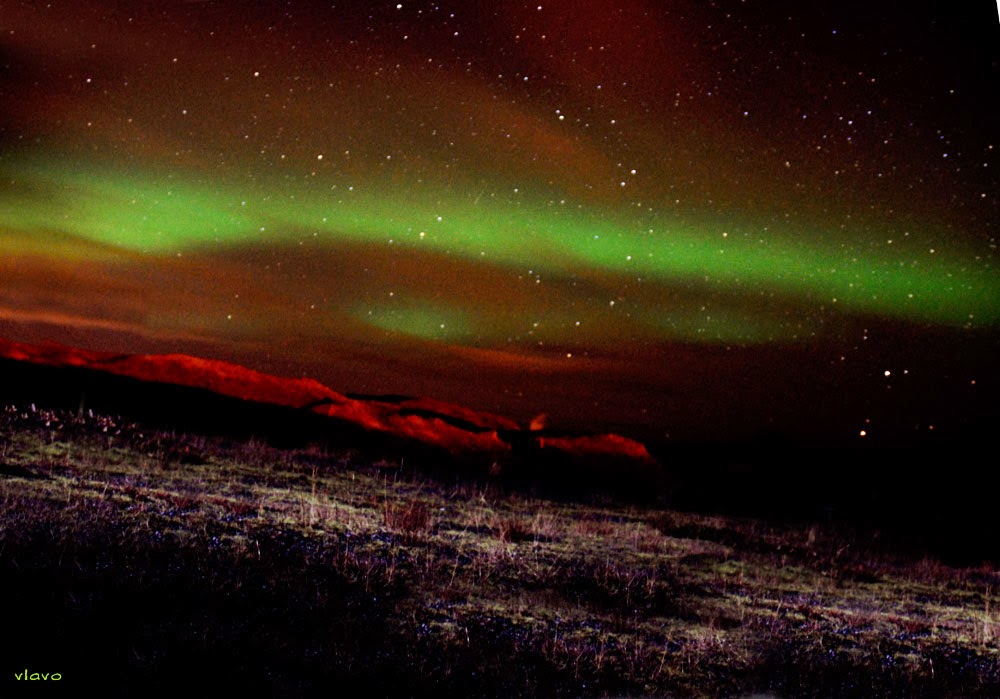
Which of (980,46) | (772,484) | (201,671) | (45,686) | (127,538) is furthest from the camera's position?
(772,484)

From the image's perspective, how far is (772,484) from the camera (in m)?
14.7

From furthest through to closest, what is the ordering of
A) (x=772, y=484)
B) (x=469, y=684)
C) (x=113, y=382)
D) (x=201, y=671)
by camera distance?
(x=113, y=382)
(x=772, y=484)
(x=469, y=684)
(x=201, y=671)

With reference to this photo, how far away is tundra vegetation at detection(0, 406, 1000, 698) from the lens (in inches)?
148

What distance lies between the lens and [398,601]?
474 cm

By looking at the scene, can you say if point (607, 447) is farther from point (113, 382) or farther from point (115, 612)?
point (115, 612)

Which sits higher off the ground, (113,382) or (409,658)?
(113,382)

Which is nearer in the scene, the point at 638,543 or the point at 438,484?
the point at 638,543

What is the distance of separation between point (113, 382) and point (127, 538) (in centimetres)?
1395

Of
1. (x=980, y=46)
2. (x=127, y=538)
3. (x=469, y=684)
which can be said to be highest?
→ (x=980, y=46)

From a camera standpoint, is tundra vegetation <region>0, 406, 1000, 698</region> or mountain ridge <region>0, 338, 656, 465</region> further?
mountain ridge <region>0, 338, 656, 465</region>

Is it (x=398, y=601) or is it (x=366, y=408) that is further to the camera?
(x=366, y=408)

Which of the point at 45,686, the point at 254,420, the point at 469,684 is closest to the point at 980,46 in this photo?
the point at 469,684

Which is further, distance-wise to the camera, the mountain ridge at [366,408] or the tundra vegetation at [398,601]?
the mountain ridge at [366,408]

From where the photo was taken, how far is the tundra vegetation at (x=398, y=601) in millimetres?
3766
